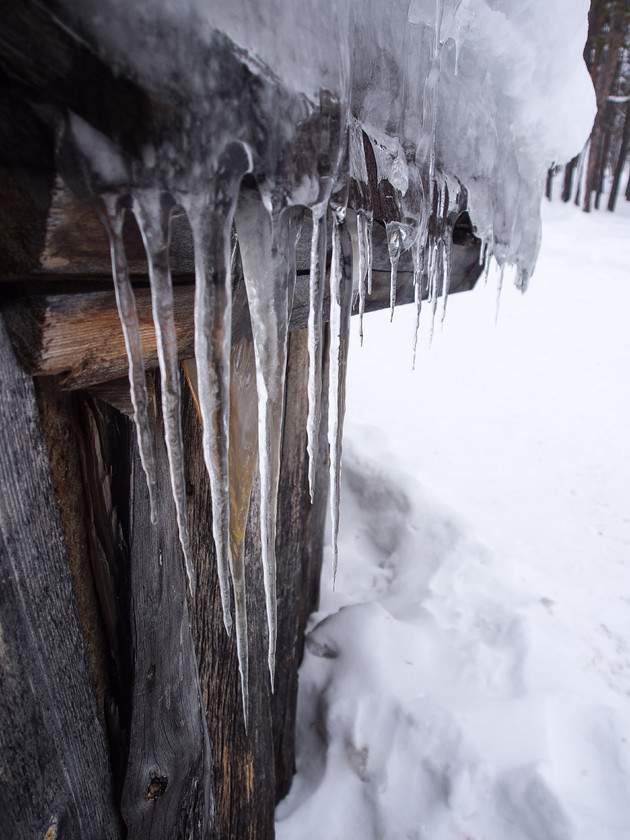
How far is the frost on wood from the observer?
0.56 m

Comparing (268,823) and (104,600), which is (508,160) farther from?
(268,823)

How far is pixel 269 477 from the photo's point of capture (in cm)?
98

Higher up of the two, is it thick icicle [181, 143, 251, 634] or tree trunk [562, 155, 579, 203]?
tree trunk [562, 155, 579, 203]

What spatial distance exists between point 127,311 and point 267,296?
244 millimetres

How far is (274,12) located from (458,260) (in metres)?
1.72

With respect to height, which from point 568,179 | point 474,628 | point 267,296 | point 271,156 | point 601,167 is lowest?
point 474,628

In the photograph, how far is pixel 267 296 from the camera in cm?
82

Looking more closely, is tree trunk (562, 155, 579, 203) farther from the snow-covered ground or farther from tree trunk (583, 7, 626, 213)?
the snow-covered ground

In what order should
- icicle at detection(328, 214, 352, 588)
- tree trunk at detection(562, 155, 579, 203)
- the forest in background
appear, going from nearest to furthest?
icicle at detection(328, 214, 352, 588) → the forest in background → tree trunk at detection(562, 155, 579, 203)

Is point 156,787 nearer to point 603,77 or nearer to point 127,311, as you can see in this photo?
point 127,311

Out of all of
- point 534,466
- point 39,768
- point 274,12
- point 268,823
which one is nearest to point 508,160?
point 274,12

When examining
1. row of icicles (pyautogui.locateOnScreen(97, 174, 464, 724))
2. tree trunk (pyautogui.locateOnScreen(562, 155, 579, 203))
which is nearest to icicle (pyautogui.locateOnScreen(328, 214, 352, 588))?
row of icicles (pyautogui.locateOnScreen(97, 174, 464, 724))

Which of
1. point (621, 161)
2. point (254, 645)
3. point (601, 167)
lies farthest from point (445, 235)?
point (621, 161)

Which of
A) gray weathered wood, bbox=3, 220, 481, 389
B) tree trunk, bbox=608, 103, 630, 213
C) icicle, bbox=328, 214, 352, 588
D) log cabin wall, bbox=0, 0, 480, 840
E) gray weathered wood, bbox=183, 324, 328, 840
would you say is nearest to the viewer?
log cabin wall, bbox=0, 0, 480, 840
